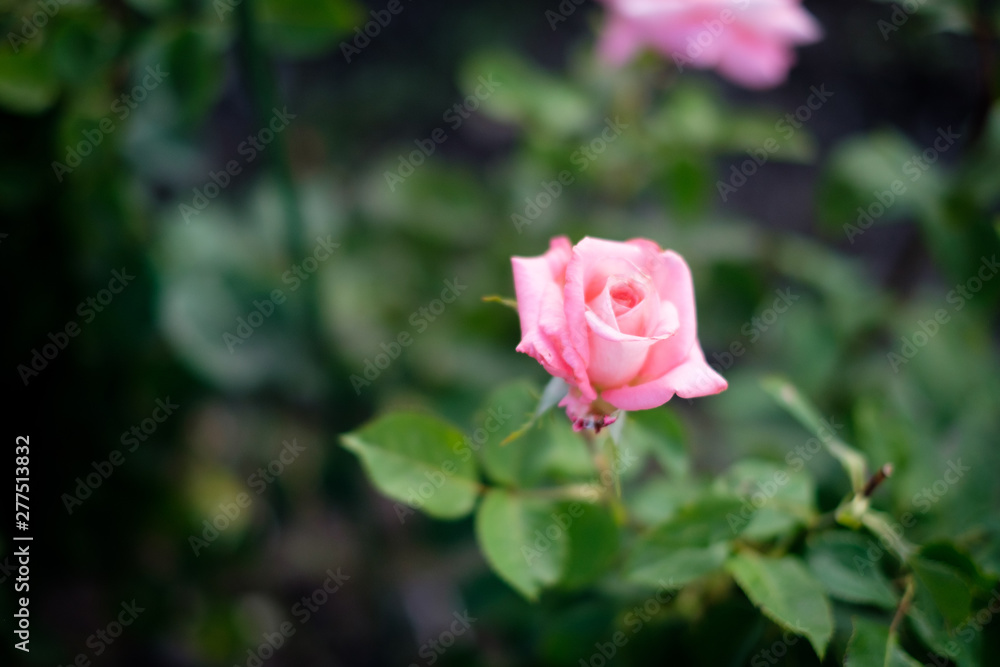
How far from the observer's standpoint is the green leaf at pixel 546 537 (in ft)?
2.60

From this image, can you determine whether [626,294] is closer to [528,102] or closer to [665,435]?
[665,435]

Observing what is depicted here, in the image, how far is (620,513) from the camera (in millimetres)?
891

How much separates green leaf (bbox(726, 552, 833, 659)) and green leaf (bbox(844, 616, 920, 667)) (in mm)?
37

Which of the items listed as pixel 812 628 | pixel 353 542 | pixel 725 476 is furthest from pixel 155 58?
pixel 353 542

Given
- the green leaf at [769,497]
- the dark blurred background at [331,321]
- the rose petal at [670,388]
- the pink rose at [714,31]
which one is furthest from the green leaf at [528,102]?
the rose petal at [670,388]

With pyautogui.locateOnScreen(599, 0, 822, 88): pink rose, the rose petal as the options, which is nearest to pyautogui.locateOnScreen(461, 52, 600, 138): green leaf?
pyautogui.locateOnScreen(599, 0, 822, 88): pink rose

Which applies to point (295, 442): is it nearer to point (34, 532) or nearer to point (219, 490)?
point (219, 490)

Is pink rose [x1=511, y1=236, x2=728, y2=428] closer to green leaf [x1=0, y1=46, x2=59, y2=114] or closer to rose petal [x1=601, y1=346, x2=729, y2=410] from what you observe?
rose petal [x1=601, y1=346, x2=729, y2=410]

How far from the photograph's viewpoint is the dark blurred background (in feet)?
3.94

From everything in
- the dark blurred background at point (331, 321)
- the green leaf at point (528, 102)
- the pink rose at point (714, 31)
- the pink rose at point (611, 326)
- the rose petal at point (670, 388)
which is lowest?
the dark blurred background at point (331, 321)

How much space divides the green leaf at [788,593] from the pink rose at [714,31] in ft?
2.99

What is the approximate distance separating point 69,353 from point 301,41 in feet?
2.75

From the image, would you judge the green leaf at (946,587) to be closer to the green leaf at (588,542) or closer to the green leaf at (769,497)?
the green leaf at (769,497)

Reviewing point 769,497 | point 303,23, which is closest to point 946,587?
point 769,497
